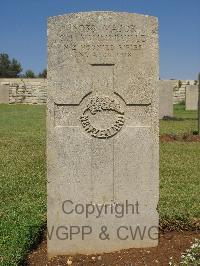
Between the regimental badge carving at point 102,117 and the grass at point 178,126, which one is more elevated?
the regimental badge carving at point 102,117

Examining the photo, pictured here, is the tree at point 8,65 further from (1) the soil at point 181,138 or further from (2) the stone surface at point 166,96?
(1) the soil at point 181,138

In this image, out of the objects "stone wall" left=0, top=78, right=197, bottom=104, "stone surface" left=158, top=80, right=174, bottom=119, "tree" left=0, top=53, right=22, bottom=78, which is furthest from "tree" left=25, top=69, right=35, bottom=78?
"stone surface" left=158, top=80, right=174, bottom=119

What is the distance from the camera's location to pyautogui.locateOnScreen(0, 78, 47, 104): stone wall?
105 feet

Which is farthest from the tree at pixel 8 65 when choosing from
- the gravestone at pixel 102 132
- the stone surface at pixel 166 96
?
the gravestone at pixel 102 132

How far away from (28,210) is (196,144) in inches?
262

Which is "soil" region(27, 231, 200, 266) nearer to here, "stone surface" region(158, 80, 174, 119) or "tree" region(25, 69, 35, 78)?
"stone surface" region(158, 80, 174, 119)

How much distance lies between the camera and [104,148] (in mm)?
4180

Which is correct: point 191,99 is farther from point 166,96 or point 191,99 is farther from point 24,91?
point 24,91

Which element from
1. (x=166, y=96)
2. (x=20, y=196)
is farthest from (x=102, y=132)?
(x=166, y=96)

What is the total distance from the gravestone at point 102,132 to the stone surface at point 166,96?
557 inches

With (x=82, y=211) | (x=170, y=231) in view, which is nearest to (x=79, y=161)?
→ (x=82, y=211)

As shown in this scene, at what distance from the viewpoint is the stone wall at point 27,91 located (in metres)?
32.1

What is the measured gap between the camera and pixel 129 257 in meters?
4.13

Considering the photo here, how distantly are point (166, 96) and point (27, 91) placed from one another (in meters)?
15.8
